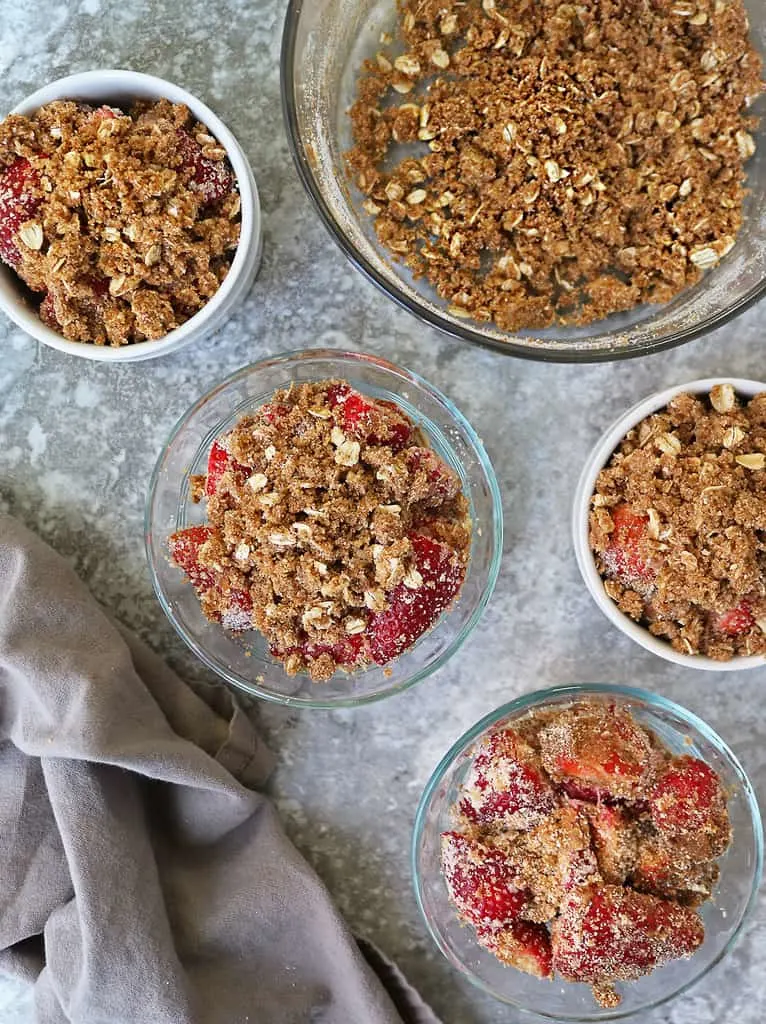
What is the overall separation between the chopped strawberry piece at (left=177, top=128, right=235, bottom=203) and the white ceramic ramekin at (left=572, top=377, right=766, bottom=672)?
634mm

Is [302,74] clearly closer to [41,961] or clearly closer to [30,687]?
[30,687]

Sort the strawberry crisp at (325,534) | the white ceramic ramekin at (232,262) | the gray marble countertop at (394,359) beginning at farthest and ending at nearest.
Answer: the gray marble countertop at (394,359) < the white ceramic ramekin at (232,262) < the strawberry crisp at (325,534)

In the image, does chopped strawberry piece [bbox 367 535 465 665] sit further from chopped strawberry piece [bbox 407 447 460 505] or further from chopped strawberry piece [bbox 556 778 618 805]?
chopped strawberry piece [bbox 556 778 618 805]

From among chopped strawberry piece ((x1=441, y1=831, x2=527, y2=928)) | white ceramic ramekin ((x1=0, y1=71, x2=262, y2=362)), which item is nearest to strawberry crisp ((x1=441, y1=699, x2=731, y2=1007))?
chopped strawberry piece ((x1=441, y1=831, x2=527, y2=928))

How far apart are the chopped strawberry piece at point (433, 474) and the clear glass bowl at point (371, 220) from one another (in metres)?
0.16

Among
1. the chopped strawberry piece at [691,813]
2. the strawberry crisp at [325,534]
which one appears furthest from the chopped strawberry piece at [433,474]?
the chopped strawberry piece at [691,813]

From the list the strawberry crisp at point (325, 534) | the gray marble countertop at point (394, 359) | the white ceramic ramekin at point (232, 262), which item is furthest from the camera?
the gray marble countertop at point (394, 359)

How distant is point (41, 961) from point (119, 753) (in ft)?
1.34

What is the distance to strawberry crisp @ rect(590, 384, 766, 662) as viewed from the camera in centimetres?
120

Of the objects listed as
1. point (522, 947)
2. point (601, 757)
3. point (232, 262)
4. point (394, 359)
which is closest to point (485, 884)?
point (522, 947)

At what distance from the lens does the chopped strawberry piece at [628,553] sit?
4.16 ft

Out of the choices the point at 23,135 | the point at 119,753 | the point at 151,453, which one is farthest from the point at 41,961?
the point at 23,135

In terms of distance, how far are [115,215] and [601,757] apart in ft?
3.12

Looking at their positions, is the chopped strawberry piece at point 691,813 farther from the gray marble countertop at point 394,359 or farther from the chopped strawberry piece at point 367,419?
the chopped strawberry piece at point 367,419
